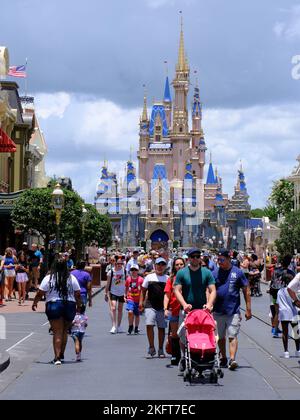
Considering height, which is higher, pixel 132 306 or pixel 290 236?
pixel 290 236

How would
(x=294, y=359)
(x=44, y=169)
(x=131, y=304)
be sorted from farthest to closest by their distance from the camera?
(x=44, y=169), (x=131, y=304), (x=294, y=359)

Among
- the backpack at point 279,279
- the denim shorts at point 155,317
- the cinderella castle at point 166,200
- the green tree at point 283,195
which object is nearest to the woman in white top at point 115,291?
the backpack at point 279,279

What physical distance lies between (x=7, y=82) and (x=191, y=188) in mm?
126573

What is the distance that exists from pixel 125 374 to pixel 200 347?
1489mm

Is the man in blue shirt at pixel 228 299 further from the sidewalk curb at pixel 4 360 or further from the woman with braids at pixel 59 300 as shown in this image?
the sidewalk curb at pixel 4 360

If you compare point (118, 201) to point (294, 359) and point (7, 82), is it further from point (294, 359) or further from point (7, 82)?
point (294, 359)

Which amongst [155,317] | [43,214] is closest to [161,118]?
[43,214]

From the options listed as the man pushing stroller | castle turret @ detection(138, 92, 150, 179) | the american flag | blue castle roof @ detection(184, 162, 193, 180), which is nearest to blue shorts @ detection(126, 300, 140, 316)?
the man pushing stroller

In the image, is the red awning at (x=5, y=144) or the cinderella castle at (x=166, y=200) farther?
the cinderella castle at (x=166, y=200)

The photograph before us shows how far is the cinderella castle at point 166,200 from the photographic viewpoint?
18200 centimetres

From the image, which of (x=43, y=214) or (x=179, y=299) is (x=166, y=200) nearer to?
(x=43, y=214)

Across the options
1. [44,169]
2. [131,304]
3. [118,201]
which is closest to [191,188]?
[118,201]

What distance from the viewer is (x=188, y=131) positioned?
647ft

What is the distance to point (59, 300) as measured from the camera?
15.4 m
